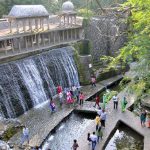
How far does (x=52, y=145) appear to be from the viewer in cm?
1488

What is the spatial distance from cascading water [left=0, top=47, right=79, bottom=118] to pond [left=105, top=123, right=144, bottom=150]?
19.5 ft

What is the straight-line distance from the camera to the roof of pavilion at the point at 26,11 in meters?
20.3

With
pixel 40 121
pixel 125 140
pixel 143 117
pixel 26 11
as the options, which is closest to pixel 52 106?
pixel 40 121

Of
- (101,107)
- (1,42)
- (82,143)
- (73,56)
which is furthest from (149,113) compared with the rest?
(1,42)

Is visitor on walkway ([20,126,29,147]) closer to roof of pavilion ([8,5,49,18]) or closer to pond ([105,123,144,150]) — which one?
pond ([105,123,144,150])

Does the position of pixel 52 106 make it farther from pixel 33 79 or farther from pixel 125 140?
pixel 125 140

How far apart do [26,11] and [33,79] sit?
4.56 metres

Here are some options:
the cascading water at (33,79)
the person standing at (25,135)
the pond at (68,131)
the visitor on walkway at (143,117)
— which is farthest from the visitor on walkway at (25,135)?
the visitor on walkway at (143,117)

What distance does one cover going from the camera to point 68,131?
16.3 metres

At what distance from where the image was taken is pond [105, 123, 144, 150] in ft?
47.6

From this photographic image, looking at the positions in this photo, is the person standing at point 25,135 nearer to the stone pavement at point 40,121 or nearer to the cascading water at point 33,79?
the stone pavement at point 40,121

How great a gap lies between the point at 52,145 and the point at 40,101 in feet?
17.9

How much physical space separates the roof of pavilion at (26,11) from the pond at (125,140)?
31.9 feet

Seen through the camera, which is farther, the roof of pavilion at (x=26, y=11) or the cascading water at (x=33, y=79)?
the roof of pavilion at (x=26, y=11)
